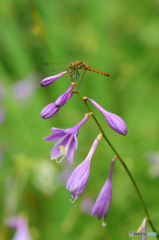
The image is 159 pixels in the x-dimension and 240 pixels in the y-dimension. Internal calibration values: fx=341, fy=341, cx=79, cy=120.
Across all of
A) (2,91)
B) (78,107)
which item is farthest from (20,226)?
(2,91)

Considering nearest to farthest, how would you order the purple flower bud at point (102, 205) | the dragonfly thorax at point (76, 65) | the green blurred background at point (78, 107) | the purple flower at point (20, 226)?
the purple flower bud at point (102, 205) < the dragonfly thorax at point (76, 65) < the purple flower at point (20, 226) < the green blurred background at point (78, 107)

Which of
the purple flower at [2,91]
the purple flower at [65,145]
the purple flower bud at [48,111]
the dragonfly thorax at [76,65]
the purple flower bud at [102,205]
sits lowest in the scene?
the purple flower bud at [102,205]

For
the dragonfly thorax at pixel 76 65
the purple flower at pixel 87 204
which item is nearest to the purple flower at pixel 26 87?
the purple flower at pixel 87 204

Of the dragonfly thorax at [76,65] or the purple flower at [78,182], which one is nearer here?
the purple flower at [78,182]

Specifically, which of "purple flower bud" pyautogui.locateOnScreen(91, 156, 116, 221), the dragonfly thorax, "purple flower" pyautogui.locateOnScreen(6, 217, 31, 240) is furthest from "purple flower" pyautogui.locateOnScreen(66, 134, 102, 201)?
"purple flower" pyautogui.locateOnScreen(6, 217, 31, 240)

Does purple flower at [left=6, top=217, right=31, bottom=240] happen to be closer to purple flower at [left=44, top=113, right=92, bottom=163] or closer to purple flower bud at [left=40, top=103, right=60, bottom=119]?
purple flower at [left=44, top=113, right=92, bottom=163]

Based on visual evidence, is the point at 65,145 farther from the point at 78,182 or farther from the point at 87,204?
the point at 87,204

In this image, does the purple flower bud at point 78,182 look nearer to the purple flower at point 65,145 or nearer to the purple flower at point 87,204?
the purple flower at point 65,145

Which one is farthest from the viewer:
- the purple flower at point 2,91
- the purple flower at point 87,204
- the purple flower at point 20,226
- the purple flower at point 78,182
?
the purple flower at point 2,91

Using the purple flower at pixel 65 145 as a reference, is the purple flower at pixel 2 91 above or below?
above
